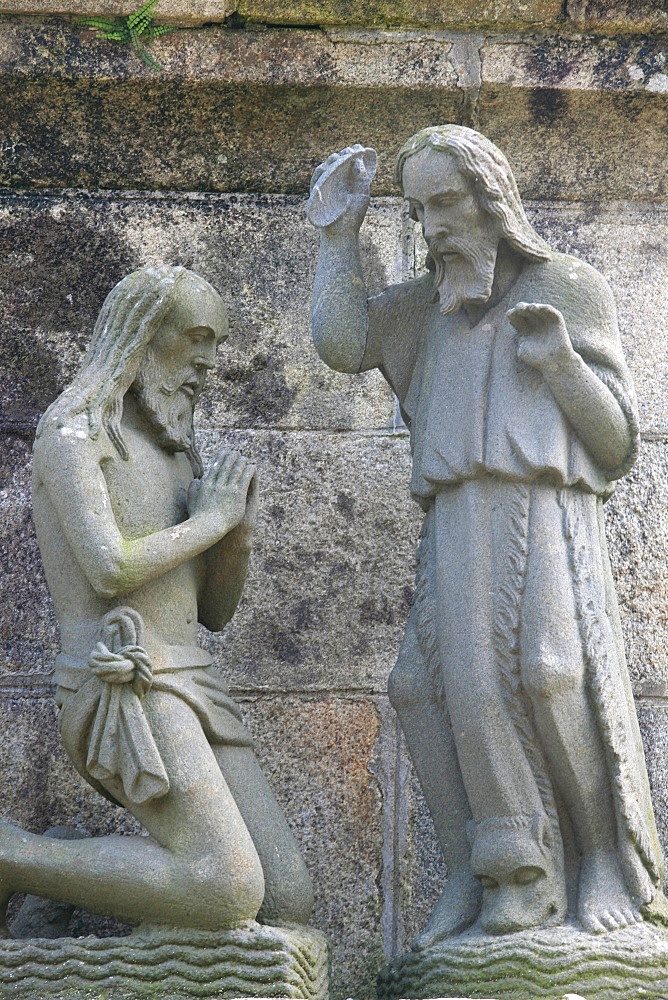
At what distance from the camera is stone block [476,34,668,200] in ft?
20.9

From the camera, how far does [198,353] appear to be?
209 inches

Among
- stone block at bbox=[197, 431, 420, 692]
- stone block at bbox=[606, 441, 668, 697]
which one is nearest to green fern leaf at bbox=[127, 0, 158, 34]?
stone block at bbox=[197, 431, 420, 692]

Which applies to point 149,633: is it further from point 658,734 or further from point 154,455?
point 658,734

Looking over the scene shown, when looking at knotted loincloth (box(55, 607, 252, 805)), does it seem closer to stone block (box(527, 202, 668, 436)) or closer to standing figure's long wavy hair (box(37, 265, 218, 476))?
standing figure's long wavy hair (box(37, 265, 218, 476))

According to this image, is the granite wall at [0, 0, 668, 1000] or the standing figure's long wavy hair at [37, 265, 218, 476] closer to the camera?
the standing figure's long wavy hair at [37, 265, 218, 476]

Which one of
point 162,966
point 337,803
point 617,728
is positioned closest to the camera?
point 162,966

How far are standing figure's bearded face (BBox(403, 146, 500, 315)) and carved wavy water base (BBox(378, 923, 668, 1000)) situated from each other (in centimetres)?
169

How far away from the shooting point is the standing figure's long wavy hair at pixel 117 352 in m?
5.09

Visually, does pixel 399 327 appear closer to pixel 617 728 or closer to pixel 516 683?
pixel 516 683

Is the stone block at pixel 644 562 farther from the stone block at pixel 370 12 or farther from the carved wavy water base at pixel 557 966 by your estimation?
the stone block at pixel 370 12

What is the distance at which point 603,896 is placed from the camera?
15.5ft

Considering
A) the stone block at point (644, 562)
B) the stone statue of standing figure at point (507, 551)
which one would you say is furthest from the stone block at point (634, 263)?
the stone statue of standing figure at point (507, 551)

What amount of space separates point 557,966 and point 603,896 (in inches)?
9.6

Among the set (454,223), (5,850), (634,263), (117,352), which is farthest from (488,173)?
(5,850)
